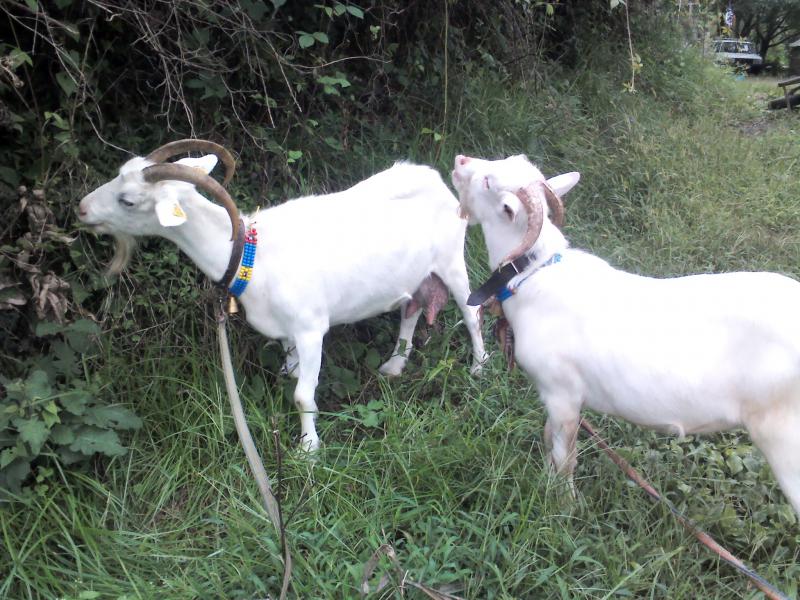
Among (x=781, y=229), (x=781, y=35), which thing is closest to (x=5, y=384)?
(x=781, y=229)

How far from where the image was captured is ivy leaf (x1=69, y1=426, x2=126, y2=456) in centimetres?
283

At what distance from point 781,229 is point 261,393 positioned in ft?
14.0

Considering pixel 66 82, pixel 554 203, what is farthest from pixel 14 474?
pixel 554 203

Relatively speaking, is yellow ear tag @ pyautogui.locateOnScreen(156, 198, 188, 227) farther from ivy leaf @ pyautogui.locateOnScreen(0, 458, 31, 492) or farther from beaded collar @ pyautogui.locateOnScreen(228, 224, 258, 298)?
ivy leaf @ pyautogui.locateOnScreen(0, 458, 31, 492)

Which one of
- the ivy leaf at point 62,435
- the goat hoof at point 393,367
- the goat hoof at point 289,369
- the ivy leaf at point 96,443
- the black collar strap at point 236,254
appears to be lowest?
the goat hoof at point 393,367

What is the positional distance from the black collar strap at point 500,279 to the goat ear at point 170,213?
48.4 inches

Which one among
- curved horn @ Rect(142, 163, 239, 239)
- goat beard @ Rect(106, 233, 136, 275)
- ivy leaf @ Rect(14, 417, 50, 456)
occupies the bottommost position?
ivy leaf @ Rect(14, 417, 50, 456)

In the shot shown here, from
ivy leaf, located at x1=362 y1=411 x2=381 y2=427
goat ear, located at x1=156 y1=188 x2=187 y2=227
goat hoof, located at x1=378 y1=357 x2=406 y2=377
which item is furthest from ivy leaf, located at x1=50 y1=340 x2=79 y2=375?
goat hoof, located at x1=378 y1=357 x2=406 y2=377

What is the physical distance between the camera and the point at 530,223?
8.64 feet

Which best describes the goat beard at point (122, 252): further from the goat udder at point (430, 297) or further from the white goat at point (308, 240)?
the goat udder at point (430, 297)

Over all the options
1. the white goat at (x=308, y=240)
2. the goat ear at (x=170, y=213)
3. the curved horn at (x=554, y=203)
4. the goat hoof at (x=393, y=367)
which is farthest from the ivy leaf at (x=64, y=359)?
the curved horn at (x=554, y=203)

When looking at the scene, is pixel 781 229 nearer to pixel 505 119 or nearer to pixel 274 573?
pixel 505 119

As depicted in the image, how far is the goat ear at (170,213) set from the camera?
2857mm

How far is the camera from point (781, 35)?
27016 mm
